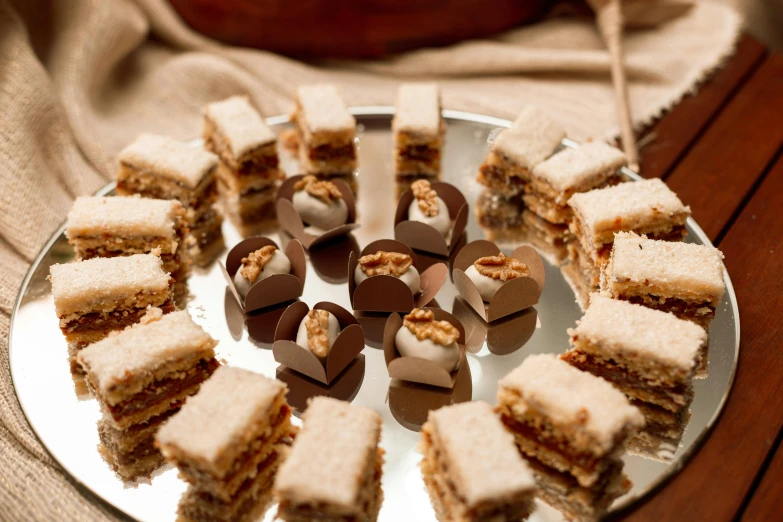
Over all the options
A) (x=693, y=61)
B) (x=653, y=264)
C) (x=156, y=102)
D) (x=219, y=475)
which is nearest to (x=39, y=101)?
(x=156, y=102)

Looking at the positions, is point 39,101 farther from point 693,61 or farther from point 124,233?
point 693,61

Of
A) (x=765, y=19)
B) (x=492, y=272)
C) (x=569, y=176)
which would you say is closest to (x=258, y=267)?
(x=492, y=272)

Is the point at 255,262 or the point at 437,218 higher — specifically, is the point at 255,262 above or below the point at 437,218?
below

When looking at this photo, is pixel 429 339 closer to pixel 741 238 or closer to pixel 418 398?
pixel 418 398

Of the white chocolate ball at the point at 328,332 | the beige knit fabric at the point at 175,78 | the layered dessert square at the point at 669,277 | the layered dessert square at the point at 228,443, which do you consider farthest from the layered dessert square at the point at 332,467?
the beige knit fabric at the point at 175,78

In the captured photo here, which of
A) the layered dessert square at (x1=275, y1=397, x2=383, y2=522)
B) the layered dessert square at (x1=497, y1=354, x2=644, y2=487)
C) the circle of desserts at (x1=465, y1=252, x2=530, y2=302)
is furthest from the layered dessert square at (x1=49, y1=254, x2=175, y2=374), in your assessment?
the layered dessert square at (x1=497, y1=354, x2=644, y2=487)
